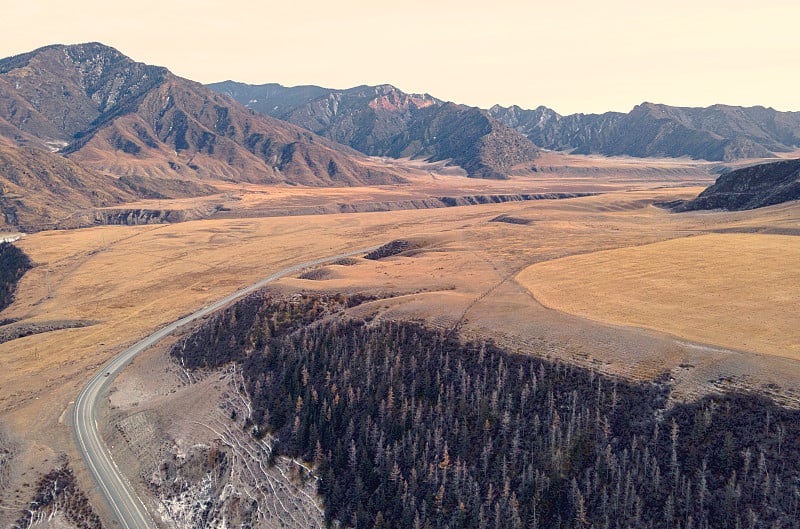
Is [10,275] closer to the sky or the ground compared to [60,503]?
closer to the sky

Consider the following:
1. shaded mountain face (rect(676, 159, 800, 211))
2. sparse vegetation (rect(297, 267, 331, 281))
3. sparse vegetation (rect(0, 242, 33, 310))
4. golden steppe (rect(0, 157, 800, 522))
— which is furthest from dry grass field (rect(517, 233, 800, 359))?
sparse vegetation (rect(0, 242, 33, 310))

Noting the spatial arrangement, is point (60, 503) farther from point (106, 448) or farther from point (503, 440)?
point (503, 440)

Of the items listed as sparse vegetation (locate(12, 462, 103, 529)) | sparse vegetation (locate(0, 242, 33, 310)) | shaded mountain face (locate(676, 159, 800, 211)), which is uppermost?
shaded mountain face (locate(676, 159, 800, 211))

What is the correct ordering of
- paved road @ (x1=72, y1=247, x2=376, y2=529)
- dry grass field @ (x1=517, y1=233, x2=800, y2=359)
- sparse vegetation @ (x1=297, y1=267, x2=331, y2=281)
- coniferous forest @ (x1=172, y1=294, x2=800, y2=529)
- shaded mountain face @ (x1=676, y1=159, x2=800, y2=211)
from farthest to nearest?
1. shaded mountain face @ (x1=676, y1=159, x2=800, y2=211)
2. sparse vegetation @ (x1=297, y1=267, x2=331, y2=281)
3. paved road @ (x1=72, y1=247, x2=376, y2=529)
4. dry grass field @ (x1=517, y1=233, x2=800, y2=359)
5. coniferous forest @ (x1=172, y1=294, x2=800, y2=529)

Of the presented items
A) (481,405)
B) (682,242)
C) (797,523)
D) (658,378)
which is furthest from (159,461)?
(682,242)

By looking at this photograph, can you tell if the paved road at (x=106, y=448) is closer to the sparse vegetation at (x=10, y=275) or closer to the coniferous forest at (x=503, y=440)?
the coniferous forest at (x=503, y=440)

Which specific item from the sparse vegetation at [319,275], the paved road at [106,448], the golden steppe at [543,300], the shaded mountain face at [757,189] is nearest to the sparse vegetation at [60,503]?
the paved road at [106,448]

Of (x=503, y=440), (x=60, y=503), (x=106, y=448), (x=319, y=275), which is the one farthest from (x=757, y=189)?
(x=60, y=503)

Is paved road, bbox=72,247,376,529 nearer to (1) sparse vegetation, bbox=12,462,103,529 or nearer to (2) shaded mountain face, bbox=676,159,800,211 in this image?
(1) sparse vegetation, bbox=12,462,103,529

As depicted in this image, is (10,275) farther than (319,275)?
Yes
